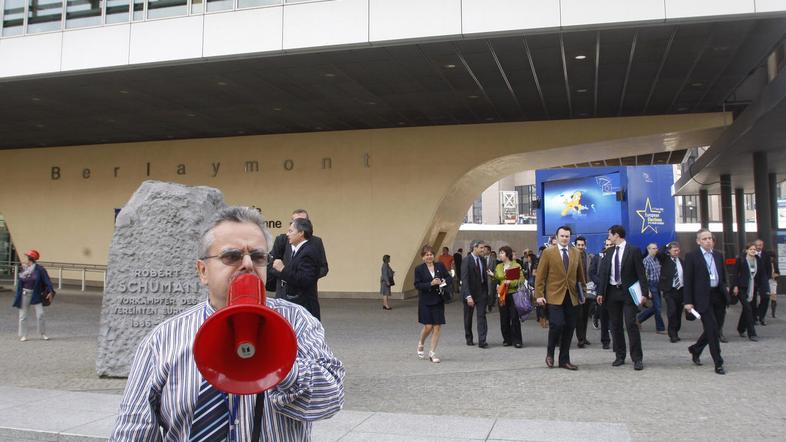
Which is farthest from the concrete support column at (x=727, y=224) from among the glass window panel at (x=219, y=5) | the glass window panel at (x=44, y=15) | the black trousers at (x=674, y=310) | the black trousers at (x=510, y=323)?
the glass window panel at (x=44, y=15)

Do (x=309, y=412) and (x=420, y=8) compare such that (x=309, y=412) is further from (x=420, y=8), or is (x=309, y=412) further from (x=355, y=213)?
(x=355, y=213)

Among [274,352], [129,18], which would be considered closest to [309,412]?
[274,352]

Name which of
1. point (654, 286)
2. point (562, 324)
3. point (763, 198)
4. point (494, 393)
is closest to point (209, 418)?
point (494, 393)

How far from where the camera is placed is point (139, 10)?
626 inches

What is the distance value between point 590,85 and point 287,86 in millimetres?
8191

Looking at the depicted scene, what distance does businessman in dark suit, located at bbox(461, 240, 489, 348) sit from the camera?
452 inches

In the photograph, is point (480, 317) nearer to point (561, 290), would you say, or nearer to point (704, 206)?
point (561, 290)

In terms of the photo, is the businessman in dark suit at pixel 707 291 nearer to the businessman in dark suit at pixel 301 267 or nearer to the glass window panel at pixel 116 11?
the businessman in dark suit at pixel 301 267

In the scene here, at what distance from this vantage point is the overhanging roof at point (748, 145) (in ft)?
47.5

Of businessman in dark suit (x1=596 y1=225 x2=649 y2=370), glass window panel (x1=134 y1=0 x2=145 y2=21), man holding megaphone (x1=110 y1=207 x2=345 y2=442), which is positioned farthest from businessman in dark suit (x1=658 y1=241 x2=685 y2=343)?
glass window panel (x1=134 y1=0 x2=145 y2=21)

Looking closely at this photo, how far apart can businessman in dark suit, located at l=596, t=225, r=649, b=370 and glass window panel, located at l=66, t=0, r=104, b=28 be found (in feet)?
44.7

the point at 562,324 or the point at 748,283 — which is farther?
the point at 748,283

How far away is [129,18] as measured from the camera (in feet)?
52.0

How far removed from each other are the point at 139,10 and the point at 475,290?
35.5ft
